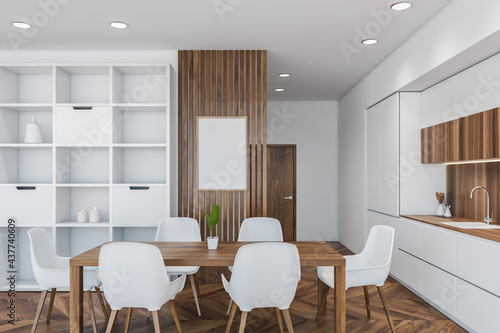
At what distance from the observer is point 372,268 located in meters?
3.19

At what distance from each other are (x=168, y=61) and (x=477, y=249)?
3.79m

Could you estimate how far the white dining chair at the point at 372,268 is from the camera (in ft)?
10.4

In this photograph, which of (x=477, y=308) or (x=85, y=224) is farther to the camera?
(x=85, y=224)

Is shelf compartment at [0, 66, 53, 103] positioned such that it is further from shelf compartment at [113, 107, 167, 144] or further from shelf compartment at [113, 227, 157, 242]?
shelf compartment at [113, 227, 157, 242]

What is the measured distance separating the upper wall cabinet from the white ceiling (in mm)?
1045

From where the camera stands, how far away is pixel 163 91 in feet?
15.8

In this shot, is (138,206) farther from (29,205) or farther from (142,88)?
(142,88)

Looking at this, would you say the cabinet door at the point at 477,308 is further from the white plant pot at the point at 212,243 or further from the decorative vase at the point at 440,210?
the white plant pot at the point at 212,243

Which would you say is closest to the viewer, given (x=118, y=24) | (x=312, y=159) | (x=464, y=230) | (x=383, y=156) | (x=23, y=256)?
(x=464, y=230)

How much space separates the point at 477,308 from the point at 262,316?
1760 mm

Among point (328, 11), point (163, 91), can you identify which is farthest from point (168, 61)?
point (328, 11)

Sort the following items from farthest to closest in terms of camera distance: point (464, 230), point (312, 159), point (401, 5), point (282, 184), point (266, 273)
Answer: point (282, 184)
point (312, 159)
point (401, 5)
point (464, 230)
point (266, 273)

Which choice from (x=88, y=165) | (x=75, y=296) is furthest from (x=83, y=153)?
(x=75, y=296)

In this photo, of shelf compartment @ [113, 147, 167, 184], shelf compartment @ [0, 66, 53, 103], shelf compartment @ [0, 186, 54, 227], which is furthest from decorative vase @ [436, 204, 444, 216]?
shelf compartment @ [0, 66, 53, 103]
